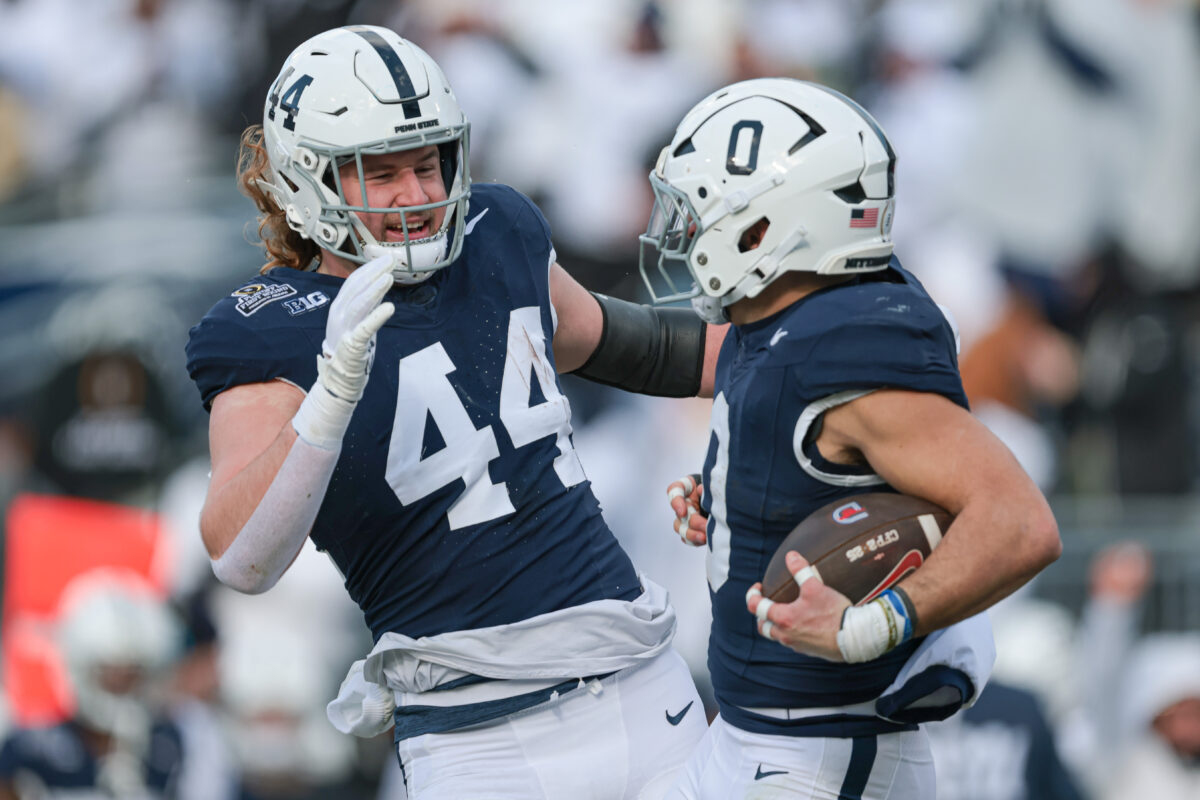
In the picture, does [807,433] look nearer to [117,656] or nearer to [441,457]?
[441,457]

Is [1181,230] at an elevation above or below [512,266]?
below

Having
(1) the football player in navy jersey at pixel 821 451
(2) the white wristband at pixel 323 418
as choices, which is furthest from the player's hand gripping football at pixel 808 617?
(2) the white wristband at pixel 323 418

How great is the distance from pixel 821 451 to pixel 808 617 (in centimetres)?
28

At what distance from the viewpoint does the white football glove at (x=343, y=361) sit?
2.56 m

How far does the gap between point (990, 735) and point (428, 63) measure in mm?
3502

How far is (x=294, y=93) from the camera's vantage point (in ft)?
9.91

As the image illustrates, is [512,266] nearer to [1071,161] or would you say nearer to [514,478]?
[514,478]

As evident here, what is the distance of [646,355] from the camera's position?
3.41 meters

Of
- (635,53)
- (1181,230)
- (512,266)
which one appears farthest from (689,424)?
(512,266)

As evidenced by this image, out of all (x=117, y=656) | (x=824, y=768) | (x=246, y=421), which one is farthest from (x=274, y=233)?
(x=117, y=656)

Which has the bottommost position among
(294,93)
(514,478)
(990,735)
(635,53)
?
(990,735)

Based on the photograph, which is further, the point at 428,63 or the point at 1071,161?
the point at 1071,161

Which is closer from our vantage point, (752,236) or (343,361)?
(343,361)

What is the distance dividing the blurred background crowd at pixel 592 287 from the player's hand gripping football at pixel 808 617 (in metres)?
3.77
